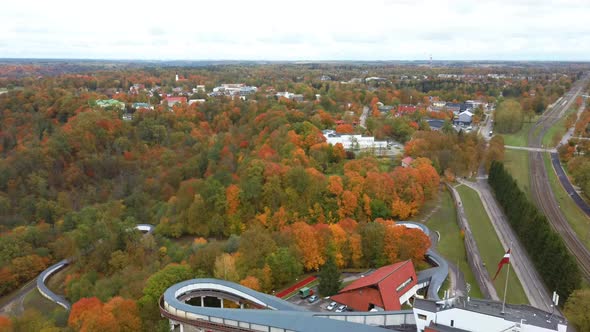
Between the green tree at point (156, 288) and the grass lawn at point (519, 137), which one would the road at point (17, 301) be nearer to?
the green tree at point (156, 288)

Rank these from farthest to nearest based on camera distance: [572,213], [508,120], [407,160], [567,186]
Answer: [508,120] < [407,160] < [567,186] < [572,213]

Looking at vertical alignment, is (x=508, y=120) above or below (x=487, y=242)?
above

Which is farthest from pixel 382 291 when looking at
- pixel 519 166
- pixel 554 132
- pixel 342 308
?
pixel 554 132

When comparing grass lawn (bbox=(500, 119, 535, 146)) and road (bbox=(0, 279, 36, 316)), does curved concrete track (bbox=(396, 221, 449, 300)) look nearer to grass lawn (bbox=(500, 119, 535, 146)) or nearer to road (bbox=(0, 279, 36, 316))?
road (bbox=(0, 279, 36, 316))

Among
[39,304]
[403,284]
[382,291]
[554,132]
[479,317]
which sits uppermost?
[479,317]

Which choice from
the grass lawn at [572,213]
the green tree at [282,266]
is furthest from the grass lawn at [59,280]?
the grass lawn at [572,213]

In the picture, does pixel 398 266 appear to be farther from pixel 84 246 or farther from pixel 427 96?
pixel 427 96

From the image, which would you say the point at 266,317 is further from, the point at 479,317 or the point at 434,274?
the point at 434,274
